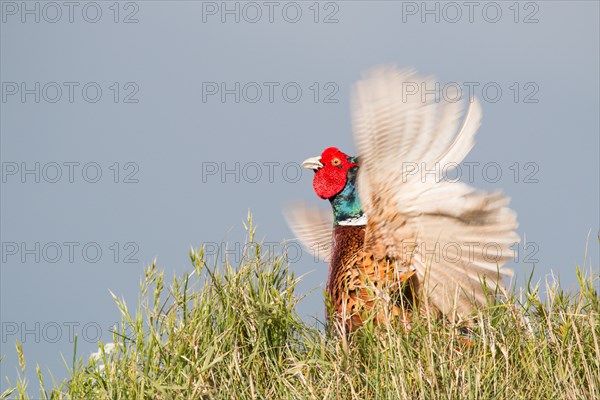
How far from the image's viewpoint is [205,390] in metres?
3.96

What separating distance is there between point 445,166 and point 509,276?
78 cm

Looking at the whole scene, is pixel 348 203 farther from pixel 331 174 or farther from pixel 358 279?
pixel 358 279

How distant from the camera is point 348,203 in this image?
522 centimetres

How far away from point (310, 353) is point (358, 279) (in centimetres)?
80

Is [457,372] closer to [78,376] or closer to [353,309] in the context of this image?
[353,309]

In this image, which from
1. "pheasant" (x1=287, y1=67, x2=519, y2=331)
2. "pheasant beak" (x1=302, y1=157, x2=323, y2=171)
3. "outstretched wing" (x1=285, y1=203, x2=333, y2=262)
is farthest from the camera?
"outstretched wing" (x1=285, y1=203, x2=333, y2=262)

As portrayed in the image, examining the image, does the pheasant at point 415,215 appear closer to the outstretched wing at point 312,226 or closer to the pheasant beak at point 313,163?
the pheasant beak at point 313,163

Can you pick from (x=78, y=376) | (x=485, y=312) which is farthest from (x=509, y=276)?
(x=78, y=376)

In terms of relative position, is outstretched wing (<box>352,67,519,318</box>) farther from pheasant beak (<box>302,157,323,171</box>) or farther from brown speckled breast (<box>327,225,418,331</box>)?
pheasant beak (<box>302,157,323,171</box>)

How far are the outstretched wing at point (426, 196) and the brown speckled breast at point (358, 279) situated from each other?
86mm

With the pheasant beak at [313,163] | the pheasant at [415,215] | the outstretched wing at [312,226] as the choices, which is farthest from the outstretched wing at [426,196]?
the outstretched wing at [312,226]

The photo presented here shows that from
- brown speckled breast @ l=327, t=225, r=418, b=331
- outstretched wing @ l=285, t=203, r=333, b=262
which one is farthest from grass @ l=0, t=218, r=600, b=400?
outstretched wing @ l=285, t=203, r=333, b=262

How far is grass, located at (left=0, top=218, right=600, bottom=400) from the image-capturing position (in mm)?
3826

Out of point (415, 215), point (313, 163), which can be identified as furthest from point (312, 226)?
point (415, 215)
